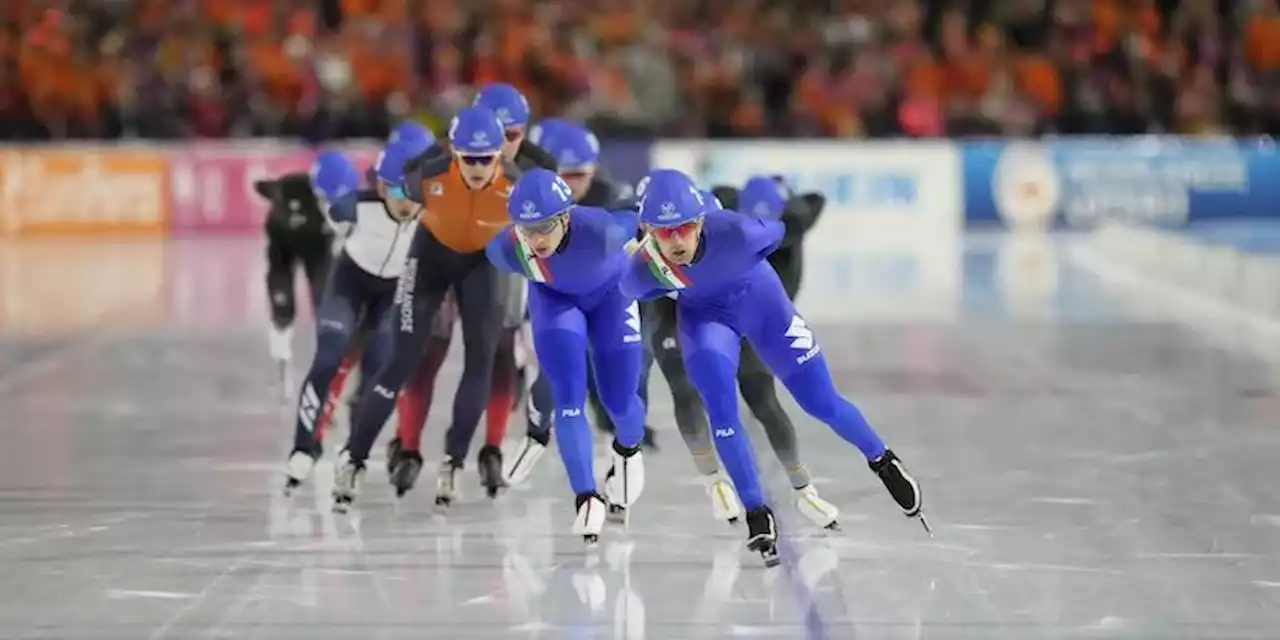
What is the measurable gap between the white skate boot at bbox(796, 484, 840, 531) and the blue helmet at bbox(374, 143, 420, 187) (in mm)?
2066

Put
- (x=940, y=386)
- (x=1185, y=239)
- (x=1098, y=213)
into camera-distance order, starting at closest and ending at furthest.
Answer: (x=940, y=386)
(x=1185, y=239)
(x=1098, y=213)

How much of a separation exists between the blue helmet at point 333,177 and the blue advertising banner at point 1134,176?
12.8 metres

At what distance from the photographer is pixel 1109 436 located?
873cm

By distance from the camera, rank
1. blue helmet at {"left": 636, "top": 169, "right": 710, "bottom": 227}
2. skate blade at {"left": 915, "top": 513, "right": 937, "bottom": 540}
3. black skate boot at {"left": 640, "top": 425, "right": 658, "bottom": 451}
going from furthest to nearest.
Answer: black skate boot at {"left": 640, "top": 425, "right": 658, "bottom": 451} < skate blade at {"left": 915, "top": 513, "right": 937, "bottom": 540} < blue helmet at {"left": 636, "top": 169, "right": 710, "bottom": 227}

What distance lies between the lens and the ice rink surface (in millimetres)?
5621

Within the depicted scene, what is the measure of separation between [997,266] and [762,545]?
436 inches

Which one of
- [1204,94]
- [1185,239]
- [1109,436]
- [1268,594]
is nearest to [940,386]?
[1109,436]

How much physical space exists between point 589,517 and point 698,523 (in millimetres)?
624

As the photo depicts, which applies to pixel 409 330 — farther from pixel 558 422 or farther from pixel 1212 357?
pixel 1212 357

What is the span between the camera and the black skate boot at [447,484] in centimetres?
732

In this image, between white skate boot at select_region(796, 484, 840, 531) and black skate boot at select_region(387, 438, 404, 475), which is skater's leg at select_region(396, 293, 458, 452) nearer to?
black skate boot at select_region(387, 438, 404, 475)

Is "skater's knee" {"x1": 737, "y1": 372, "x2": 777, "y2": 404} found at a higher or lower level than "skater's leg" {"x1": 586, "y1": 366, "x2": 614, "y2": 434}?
higher

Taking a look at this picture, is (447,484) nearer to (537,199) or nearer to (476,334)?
(476,334)

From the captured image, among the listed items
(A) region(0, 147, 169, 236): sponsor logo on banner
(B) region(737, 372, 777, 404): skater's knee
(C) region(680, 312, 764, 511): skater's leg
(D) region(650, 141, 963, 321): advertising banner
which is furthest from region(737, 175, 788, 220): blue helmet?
(A) region(0, 147, 169, 236): sponsor logo on banner
